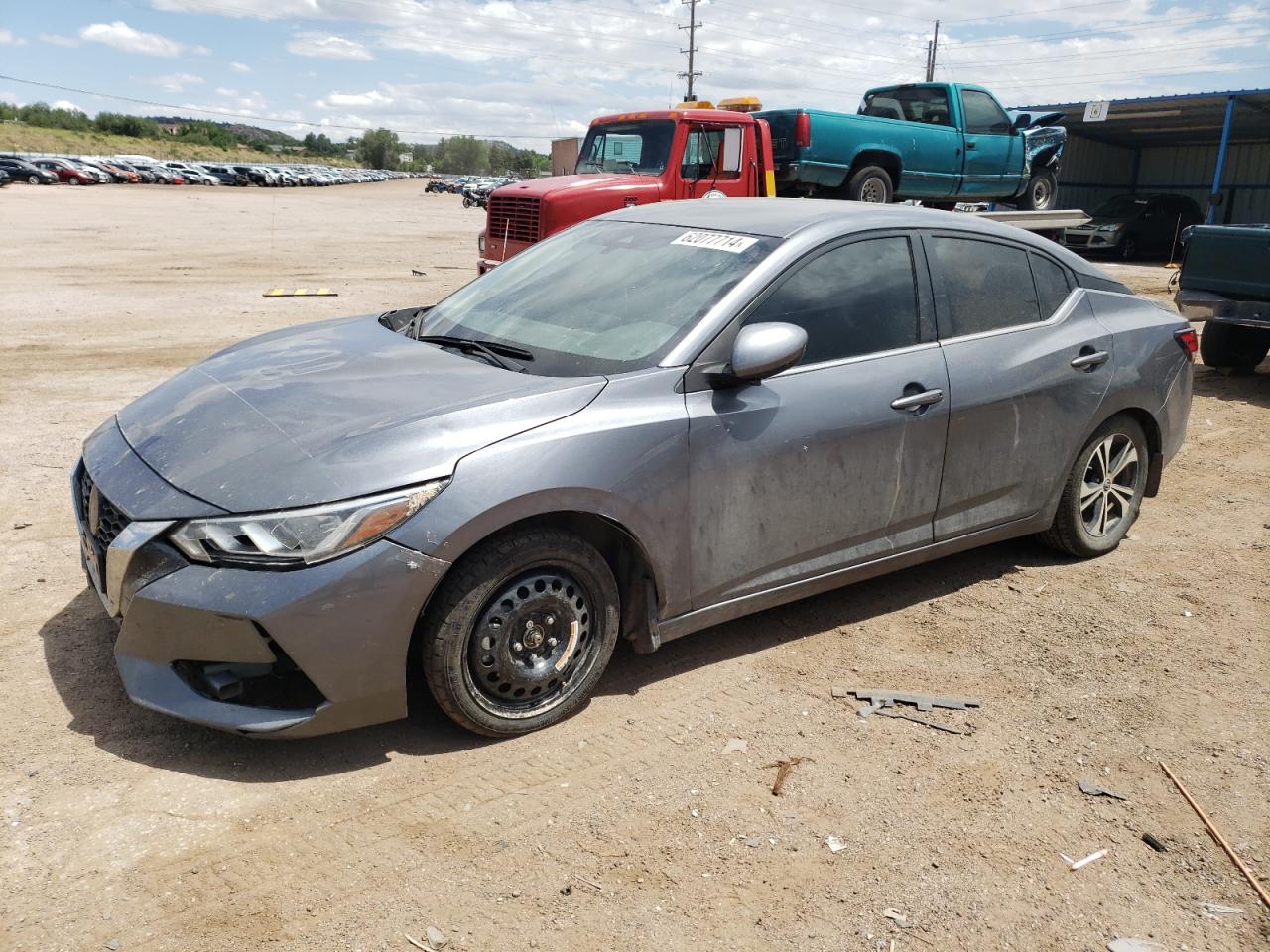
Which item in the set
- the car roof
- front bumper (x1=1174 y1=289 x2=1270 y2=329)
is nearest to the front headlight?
the car roof

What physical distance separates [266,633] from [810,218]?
2.58 m

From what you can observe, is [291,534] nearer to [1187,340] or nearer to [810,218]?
[810,218]

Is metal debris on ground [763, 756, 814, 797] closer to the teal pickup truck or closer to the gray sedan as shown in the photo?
the gray sedan

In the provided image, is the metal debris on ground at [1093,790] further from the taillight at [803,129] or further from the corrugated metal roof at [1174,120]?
the corrugated metal roof at [1174,120]

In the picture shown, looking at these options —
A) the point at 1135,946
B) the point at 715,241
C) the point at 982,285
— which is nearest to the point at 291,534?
the point at 715,241

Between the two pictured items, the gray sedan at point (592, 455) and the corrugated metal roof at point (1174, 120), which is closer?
the gray sedan at point (592, 455)

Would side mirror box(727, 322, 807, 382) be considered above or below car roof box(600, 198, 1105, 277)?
below

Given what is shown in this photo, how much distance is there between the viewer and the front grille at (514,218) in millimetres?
11711

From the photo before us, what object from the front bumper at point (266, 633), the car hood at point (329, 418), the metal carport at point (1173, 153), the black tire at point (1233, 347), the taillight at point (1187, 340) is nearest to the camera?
the front bumper at point (266, 633)

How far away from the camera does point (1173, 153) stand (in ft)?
108

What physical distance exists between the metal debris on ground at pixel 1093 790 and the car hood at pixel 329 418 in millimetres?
2009

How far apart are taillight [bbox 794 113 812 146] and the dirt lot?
921cm

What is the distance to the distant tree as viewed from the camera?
160 metres

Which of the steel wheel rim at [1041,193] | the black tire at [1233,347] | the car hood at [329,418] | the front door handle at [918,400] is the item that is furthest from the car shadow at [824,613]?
the steel wheel rim at [1041,193]
